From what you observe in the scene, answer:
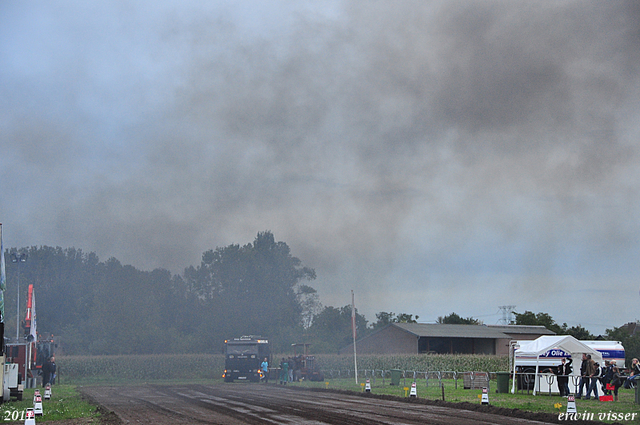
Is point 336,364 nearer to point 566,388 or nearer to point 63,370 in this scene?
point 63,370

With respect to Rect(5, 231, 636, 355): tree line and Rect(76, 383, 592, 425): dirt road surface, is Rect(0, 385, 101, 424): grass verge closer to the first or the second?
Rect(76, 383, 592, 425): dirt road surface

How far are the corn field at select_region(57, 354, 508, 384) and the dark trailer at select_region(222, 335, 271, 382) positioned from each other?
6.03 meters

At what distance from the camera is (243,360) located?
50625mm

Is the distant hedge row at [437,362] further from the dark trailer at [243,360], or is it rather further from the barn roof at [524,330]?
the barn roof at [524,330]

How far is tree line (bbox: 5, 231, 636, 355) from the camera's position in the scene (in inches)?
3273

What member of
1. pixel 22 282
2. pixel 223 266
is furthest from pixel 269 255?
pixel 22 282

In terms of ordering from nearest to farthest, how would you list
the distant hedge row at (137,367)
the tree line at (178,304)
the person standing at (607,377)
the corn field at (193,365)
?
the person standing at (607,377)
the corn field at (193,365)
the distant hedge row at (137,367)
the tree line at (178,304)

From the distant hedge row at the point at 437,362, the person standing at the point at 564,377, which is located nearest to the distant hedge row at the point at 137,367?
the distant hedge row at the point at 437,362

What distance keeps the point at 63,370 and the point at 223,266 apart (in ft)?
136

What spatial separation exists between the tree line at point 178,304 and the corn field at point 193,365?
1751 cm

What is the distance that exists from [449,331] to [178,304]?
1725 inches

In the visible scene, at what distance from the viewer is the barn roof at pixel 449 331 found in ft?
213

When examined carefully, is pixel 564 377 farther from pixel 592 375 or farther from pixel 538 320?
pixel 538 320

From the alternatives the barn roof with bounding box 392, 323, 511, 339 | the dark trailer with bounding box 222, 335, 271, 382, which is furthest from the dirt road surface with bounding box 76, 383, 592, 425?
the barn roof with bounding box 392, 323, 511, 339
